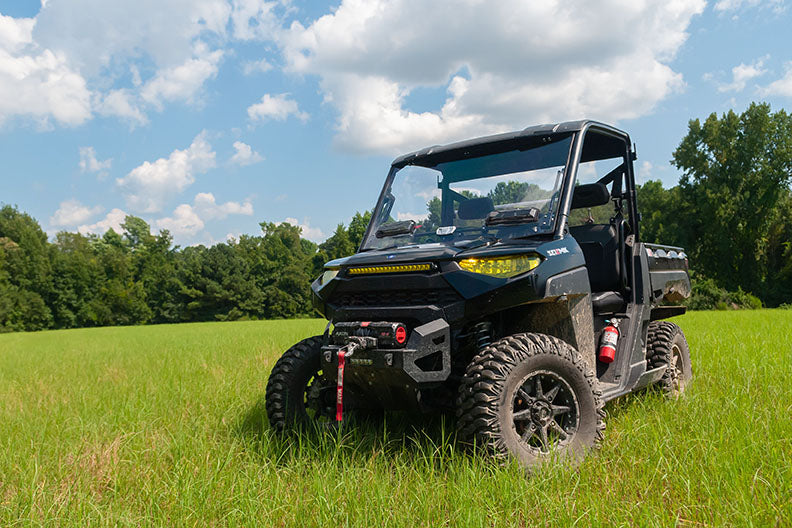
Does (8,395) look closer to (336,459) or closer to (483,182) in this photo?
(336,459)

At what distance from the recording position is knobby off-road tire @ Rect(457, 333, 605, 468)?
3.24 meters

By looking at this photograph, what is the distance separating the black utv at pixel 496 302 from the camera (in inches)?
134

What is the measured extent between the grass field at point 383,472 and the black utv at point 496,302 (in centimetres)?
28

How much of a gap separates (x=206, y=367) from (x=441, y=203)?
536 centimetres

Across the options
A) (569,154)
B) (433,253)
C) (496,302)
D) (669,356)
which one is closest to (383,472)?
(496,302)

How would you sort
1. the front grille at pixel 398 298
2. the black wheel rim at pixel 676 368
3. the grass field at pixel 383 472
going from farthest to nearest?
the black wheel rim at pixel 676 368, the front grille at pixel 398 298, the grass field at pixel 383 472

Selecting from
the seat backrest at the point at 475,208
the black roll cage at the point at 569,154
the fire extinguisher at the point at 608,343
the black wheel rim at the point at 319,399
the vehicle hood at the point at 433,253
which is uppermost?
the black roll cage at the point at 569,154

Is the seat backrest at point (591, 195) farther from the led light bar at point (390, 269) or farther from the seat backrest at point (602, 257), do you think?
the led light bar at point (390, 269)

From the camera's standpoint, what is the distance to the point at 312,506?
9.90 feet

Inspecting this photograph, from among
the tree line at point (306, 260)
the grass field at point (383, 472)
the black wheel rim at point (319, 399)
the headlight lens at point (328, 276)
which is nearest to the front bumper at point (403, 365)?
the grass field at point (383, 472)

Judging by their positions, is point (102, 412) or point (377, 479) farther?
point (102, 412)

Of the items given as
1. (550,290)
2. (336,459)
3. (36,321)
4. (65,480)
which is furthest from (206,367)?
(36,321)

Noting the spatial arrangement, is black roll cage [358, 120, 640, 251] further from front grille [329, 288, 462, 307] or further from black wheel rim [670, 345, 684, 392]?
black wheel rim [670, 345, 684, 392]

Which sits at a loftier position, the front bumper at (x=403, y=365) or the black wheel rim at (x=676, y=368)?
the front bumper at (x=403, y=365)
